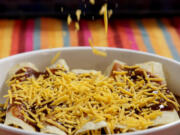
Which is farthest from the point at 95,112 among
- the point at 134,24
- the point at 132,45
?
the point at 134,24

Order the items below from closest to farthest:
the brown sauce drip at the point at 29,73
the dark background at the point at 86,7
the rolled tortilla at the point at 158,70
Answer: the rolled tortilla at the point at 158,70, the brown sauce drip at the point at 29,73, the dark background at the point at 86,7

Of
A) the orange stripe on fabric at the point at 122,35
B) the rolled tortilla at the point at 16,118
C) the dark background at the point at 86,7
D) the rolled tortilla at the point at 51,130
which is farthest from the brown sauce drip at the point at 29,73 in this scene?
the dark background at the point at 86,7

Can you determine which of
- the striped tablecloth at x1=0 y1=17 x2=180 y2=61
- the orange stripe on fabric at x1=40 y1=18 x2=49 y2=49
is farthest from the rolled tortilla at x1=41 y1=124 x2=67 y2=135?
the orange stripe on fabric at x1=40 y1=18 x2=49 y2=49

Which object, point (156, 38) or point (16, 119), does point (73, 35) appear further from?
point (16, 119)

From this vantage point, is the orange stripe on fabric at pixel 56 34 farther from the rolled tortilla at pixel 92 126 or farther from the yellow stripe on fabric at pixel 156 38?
the rolled tortilla at pixel 92 126

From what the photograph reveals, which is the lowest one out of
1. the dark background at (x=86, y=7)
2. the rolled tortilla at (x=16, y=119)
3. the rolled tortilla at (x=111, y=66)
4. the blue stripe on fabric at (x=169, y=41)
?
the rolled tortilla at (x=16, y=119)

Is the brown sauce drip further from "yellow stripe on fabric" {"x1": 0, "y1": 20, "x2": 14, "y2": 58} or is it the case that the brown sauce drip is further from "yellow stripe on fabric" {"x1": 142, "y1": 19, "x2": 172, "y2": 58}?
"yellow stripe on fabric" {"x1": 142, "y1": 19, "x2": 172, "y2": 58}

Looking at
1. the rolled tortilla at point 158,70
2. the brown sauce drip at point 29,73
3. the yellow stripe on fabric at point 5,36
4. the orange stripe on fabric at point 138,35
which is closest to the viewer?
the rolled tortilla at point 158,70
